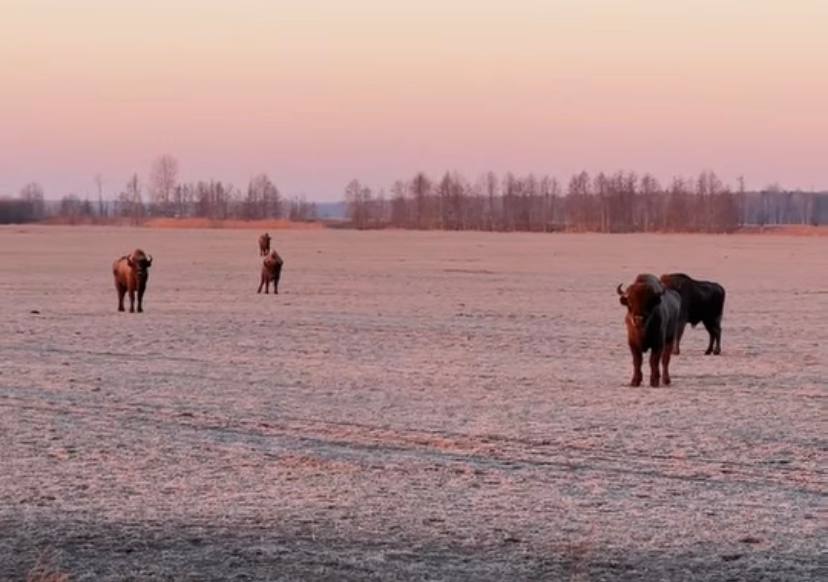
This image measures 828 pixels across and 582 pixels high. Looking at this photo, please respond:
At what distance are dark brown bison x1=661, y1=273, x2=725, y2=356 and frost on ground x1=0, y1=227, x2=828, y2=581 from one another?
42 centimetres

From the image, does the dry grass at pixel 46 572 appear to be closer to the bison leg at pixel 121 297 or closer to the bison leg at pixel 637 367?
the bison leg at pixel 637 367

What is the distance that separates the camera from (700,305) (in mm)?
24422

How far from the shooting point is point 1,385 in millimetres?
18984

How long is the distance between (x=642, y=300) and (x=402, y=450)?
630cm

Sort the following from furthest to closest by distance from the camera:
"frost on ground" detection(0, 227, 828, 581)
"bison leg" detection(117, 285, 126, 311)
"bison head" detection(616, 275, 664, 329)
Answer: "bison leg" detection(117, 285, 126, 311) → "bison head" detection(616, 275, 664, 329) → "frost on ground" detection(0, 227, 828, 581)

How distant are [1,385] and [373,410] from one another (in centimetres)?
537

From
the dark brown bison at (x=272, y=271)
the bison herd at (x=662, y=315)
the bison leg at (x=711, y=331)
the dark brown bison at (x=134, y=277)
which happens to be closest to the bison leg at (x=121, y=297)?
the dark brown bison at (x=134, y=277)

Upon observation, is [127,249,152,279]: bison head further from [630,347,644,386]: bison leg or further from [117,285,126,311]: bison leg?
[630,347,644,386]: bison leg

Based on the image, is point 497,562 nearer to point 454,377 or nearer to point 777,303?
point 454,377

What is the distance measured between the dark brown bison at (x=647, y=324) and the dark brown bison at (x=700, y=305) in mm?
4196

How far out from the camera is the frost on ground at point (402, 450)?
999 centimetres

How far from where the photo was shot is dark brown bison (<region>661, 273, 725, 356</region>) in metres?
24.1

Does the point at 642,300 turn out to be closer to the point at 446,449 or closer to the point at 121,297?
the point at 446,449

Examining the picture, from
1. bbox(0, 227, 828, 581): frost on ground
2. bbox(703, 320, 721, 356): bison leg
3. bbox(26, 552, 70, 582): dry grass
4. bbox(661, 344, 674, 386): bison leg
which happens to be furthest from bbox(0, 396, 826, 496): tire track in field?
bbox(703, 320, 721, 356): bison leg
